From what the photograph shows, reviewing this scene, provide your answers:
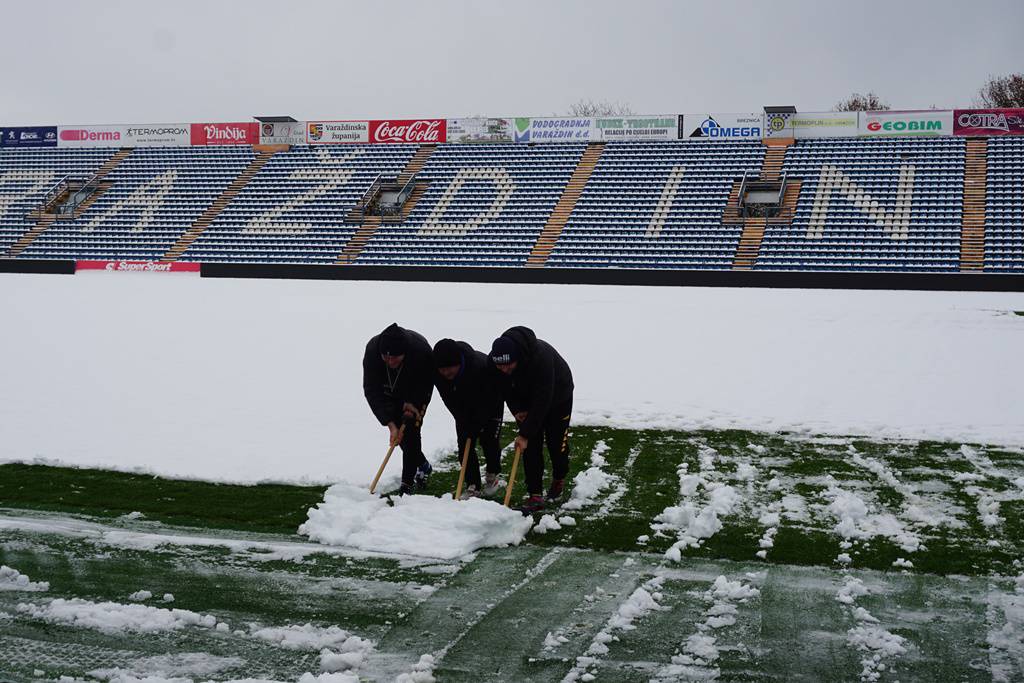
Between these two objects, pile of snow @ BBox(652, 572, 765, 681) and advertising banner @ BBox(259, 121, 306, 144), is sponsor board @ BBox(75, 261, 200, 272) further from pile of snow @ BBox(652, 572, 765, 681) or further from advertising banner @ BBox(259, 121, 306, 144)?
pile of snow @ BBox(652, 572, 765, 681)

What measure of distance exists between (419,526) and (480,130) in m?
38.8

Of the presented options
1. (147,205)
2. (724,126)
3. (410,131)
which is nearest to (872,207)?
(724,126)

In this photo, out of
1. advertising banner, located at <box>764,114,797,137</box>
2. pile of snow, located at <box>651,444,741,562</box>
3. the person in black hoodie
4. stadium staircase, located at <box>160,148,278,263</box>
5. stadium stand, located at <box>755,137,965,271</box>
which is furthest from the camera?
stadium staircase, located at <box>160,148,278,263</box>

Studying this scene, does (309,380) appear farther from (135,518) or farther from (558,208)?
(558,208)

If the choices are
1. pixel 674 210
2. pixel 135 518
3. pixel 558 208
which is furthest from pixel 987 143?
pixel 135 518

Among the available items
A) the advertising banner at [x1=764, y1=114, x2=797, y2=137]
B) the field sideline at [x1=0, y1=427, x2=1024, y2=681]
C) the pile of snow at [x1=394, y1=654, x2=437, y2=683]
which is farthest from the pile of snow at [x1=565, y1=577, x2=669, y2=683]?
the advertising banner at [x1=764, y1=114, x2=797, y2=137]

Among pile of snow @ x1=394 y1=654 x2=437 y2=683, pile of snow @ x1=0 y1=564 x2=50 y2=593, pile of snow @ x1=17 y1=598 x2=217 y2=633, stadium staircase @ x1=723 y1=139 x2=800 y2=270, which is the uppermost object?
stadium staircase @ x1=723 y1=139 x2=800 y2=270

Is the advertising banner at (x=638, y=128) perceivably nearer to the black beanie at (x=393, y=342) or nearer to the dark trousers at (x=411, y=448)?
the dark trousers at (x=411, y=448)

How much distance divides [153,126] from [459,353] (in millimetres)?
45786

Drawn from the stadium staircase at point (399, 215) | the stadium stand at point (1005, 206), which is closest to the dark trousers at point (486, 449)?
the stadium stand at point (1005, 206)

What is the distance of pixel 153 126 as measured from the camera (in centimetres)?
4756

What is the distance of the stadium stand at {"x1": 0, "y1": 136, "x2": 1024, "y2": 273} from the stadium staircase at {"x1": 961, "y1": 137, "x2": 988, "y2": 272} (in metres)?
0.07

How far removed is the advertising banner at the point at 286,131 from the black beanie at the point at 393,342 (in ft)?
135

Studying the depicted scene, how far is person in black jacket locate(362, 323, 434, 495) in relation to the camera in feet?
23.2
